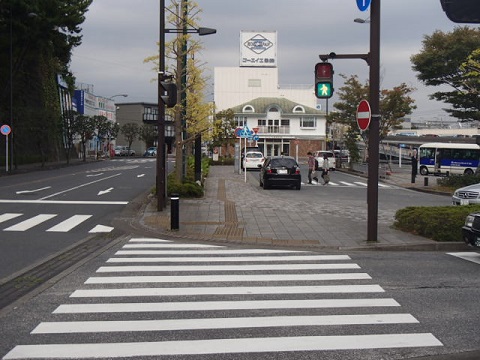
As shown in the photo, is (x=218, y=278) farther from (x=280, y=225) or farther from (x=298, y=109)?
(x=298, y=109)

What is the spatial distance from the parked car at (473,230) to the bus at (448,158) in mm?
33920

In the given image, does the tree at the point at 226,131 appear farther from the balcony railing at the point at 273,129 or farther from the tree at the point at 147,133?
the tree at the point at 147,133

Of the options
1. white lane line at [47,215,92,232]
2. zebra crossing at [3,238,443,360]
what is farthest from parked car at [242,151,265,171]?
zebra crossing at [3,238,443,360]

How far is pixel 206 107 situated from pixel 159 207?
5.95 m

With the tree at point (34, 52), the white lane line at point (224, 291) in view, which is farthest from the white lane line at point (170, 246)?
the tree at point (34, 52)

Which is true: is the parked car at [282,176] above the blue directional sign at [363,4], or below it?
below

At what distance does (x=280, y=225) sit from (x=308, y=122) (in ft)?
193

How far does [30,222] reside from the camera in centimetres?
1411

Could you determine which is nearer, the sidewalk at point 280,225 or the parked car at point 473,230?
the parked car at point 473,230

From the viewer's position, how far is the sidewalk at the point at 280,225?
11.2m

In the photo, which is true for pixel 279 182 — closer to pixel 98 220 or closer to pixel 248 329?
pixel 98 220

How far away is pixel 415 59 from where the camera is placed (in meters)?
32.7

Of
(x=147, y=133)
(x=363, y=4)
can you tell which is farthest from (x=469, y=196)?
(x=147, y=133)

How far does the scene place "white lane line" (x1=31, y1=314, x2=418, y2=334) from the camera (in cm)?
566
